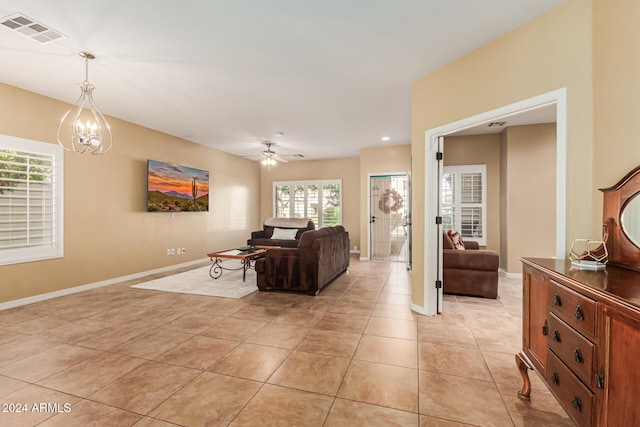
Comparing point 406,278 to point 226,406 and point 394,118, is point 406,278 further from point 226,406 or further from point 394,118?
point 226,406

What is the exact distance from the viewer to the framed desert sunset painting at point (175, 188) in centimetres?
555

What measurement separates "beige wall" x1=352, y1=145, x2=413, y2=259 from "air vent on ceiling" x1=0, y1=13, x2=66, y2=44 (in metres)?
5.79

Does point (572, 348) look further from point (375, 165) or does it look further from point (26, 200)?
point (375, 165)

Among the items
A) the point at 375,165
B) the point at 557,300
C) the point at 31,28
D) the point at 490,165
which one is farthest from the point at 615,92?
the point at 375,165

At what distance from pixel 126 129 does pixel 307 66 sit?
3.83 meters

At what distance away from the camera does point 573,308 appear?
4.46ft

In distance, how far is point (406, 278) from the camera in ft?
17.3

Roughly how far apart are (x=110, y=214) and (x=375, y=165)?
5564 mm

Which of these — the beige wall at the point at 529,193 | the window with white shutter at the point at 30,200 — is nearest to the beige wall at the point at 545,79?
the beige wall at the point at 529,193

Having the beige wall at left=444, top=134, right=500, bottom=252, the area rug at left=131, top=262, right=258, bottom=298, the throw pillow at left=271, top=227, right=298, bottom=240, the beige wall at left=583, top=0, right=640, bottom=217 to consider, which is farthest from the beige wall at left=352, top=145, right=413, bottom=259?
the beige wall at left=583, top=0, right=640, bottom=217

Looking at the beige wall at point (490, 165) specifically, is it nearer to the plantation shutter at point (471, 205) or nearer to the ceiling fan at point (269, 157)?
the plantation shutter at point (471, 205)

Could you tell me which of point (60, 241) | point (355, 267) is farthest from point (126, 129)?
point (355, 267)

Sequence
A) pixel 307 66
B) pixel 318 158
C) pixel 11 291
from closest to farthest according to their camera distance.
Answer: pixel 307 66 < pixel 11 291 < pixel 318 158

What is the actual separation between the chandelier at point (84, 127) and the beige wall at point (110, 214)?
0.44 feet
